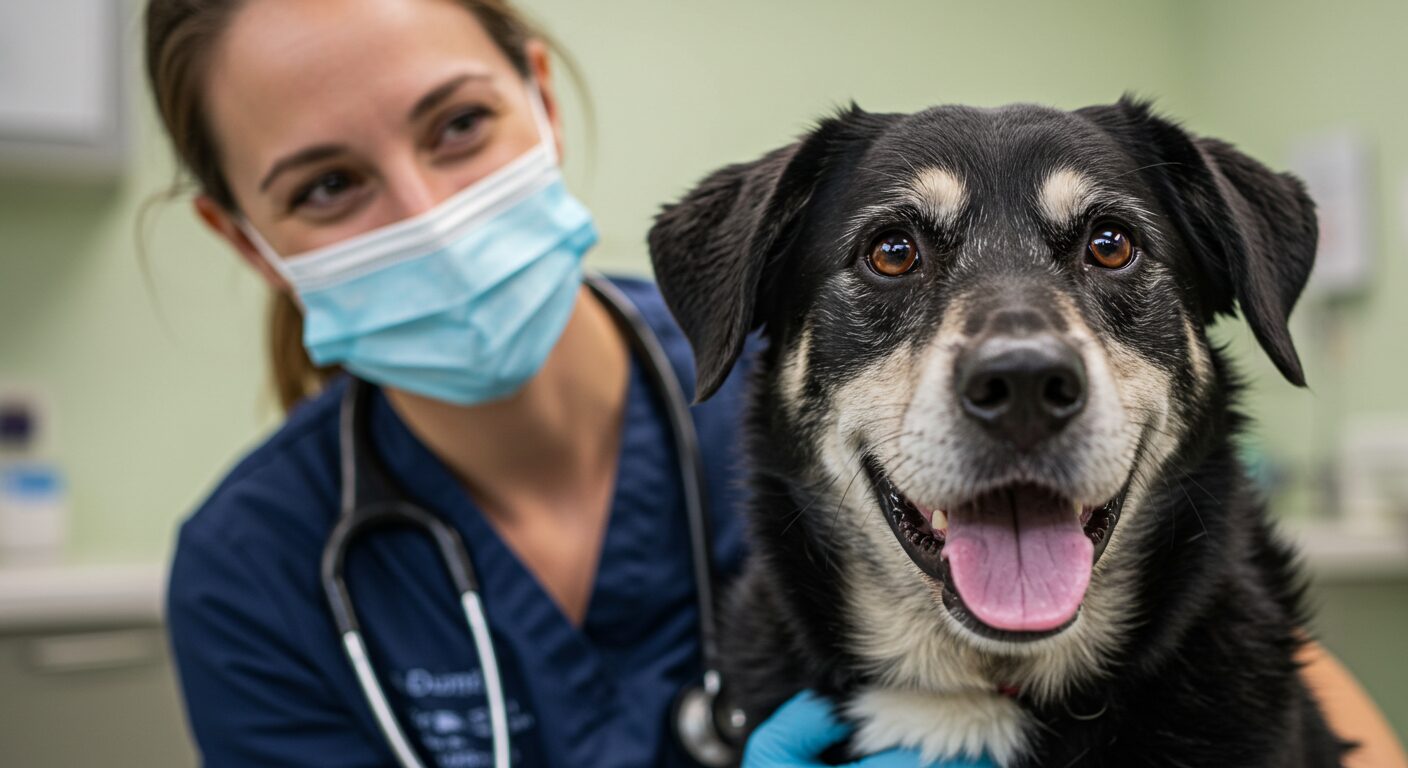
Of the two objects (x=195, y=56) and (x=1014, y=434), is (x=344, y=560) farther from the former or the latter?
(x=1014, y=434)

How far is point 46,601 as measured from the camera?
248 centimetres

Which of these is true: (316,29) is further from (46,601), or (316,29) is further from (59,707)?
(59,707)

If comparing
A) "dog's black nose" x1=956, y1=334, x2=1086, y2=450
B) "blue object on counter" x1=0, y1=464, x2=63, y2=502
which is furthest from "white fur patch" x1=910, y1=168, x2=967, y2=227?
"blue object on counter" x1=0, y1=464, x2=63, y2=502

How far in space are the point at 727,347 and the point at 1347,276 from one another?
3162 millimetres

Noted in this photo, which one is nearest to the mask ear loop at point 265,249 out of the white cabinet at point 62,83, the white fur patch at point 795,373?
the white fur patch at point 795,373

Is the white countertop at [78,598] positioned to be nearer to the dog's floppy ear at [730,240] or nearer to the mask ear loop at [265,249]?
the mask ear loop at [265,249]

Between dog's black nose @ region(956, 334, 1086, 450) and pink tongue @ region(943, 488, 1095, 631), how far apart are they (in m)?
0.11

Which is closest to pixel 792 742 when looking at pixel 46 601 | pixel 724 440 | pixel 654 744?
pixel 654 744

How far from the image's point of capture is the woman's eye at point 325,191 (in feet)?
5.41

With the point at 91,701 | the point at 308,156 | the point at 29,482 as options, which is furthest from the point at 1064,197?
the point at 29,482

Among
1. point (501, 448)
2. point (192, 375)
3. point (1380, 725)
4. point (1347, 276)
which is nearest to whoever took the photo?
point (1380, 725)

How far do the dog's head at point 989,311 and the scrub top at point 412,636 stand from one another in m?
0.30

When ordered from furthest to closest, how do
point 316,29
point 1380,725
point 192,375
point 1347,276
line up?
point 1347,276 < point 192,375 < point 1380,725 < point 316,29

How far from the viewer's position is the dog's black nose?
1038 millimetres
